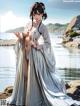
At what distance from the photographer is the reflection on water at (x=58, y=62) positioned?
4.91 m

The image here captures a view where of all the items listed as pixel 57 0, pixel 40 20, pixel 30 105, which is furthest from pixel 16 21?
pixel 30 105

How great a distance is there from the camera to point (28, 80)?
159 inches

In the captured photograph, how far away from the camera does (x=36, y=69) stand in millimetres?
4031

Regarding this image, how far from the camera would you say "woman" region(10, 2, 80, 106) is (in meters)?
4.03

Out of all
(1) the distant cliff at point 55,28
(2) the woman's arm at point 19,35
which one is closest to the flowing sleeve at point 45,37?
(2) the woman's arm at point 19,35

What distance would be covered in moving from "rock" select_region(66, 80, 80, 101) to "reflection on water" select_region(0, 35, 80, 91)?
0.36ft

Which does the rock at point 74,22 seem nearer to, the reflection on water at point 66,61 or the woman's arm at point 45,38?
the reflection on water at point 66,61

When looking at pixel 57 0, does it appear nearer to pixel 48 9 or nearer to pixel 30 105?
pixel 48 9

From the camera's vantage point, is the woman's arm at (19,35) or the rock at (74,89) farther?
the rock at (74,89)

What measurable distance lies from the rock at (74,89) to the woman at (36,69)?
412 millimetres

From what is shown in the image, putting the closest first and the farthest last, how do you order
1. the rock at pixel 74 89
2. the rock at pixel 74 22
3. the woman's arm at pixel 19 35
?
1. the woman's arm at pixel 19 35
2. the rock at pixel 74 89
3. the rock at pixel 74 22

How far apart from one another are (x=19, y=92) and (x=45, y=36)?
2.02 feet

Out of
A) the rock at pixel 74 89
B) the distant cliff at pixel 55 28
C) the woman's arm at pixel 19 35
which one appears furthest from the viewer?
the distant cliff at pixel 55 28

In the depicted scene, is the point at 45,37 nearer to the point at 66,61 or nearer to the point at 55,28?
the point at 55,28
